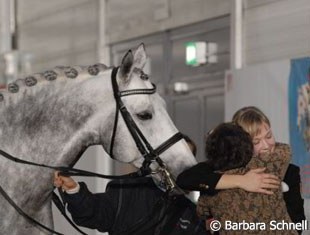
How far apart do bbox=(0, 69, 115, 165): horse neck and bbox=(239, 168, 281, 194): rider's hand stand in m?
0.98

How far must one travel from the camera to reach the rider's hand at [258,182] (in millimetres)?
4227

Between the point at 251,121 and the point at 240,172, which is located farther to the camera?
the point at 251,121

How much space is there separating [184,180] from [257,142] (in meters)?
0.39

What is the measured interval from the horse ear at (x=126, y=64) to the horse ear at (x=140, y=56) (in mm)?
48

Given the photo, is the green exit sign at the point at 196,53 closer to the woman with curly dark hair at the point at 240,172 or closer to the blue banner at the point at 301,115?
the blue banner at the point at 301,115

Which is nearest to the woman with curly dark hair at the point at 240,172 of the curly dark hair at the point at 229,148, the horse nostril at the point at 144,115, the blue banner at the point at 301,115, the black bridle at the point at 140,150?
the curly dark hair at the point at 229,148

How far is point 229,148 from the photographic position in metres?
4.30

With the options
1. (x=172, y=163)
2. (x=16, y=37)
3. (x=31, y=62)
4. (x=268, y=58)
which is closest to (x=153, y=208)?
(x=172, y=163)

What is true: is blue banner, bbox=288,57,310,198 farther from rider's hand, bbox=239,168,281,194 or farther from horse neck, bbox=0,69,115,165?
rider's hand, bbox=239,168,281,194

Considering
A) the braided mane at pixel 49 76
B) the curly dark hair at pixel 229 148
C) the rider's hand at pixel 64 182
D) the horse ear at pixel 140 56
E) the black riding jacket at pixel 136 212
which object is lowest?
the black riding jacket at pixel 136 212

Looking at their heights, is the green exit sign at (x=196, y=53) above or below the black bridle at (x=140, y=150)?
above

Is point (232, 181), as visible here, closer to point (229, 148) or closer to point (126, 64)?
point (229, 148)

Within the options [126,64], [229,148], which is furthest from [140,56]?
[229,148]

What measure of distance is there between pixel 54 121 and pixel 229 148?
108 centimetres
